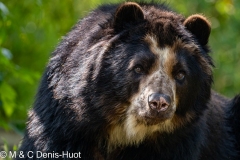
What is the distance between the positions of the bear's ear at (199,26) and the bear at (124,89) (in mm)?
10

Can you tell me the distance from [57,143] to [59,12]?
235 inches

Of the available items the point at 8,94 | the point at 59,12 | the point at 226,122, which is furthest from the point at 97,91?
the point at 59,12

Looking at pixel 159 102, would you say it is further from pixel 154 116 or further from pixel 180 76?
pixel 180 76

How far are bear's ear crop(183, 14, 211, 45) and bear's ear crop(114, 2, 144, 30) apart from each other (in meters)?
0.51

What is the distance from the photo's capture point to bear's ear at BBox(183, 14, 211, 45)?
702 centimetres

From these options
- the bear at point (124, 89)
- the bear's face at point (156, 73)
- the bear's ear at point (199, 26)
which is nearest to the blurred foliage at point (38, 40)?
the bear's ear at point (199, 26)

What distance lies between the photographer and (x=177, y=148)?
7.04 meters

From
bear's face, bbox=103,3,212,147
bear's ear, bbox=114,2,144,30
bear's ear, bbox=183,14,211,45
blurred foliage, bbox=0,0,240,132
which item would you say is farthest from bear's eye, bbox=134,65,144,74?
blurred foliage, bbox=0,0,240,132

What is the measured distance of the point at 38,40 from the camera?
1273 cm

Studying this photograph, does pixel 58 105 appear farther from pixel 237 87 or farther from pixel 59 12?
pixel 237 87

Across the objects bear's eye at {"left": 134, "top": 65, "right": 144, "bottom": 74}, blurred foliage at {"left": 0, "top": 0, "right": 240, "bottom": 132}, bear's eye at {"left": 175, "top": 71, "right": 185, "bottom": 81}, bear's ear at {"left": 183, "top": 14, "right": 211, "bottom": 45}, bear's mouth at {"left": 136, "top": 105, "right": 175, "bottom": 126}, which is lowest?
bear's mouth at {"left": 136, "top": 105, "right": 175, "bottom": 126}

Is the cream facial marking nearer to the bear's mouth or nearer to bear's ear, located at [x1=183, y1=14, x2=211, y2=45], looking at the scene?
the bear's mouth

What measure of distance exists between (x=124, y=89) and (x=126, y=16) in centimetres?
74

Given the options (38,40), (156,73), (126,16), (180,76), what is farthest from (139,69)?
(38,40)
